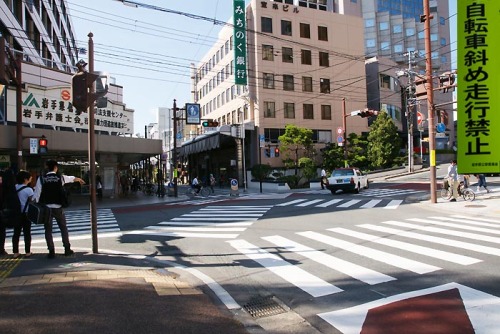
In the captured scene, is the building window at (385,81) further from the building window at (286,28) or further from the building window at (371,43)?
the building window at (371,43)

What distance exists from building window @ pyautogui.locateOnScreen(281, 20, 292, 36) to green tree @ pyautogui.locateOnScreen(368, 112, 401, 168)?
1351 cm

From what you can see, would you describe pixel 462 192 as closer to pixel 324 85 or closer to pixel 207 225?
pixel 207 225

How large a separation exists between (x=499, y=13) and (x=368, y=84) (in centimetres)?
5306

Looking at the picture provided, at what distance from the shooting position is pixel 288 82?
4450 cm

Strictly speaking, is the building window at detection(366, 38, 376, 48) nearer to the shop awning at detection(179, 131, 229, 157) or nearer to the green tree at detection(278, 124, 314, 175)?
the shop awning at detection(179, 131, 229, 157)

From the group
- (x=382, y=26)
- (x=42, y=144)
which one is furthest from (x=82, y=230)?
(x=382, y=26)

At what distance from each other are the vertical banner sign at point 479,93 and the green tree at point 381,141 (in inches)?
1693

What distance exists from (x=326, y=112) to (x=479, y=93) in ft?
147

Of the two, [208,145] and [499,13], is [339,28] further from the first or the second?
[499,13]

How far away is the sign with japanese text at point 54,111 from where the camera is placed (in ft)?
72.7

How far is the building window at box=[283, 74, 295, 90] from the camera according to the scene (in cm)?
4431

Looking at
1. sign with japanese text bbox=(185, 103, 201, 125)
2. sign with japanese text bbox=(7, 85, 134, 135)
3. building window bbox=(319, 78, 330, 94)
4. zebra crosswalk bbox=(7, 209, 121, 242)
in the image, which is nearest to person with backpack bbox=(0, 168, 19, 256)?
zebra crosswalk bbox=(7, 209, 121, 242)

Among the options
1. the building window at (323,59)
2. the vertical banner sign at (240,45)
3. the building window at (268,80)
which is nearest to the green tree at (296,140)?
the building window at (268,80)

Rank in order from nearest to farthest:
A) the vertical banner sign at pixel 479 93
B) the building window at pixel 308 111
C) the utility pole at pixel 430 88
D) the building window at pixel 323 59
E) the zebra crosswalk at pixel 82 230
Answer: the vertical banner sign at pixel 479 93
the zebra crosswalk at pixel 82 230
the utility pole at pixel 430 88
the building window at pixel 308 111
the building window at pixel 323 59
